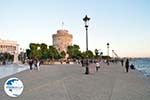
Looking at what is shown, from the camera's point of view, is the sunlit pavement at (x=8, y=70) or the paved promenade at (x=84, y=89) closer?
the paved promenade at (x=84, y=89)

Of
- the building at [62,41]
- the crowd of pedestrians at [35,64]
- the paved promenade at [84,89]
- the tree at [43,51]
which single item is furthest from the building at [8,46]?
the paved promenade at [84,89]

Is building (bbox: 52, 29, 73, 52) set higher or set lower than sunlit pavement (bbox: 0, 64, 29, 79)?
higher

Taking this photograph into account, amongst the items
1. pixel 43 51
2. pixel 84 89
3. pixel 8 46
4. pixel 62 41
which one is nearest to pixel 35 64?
pixel 84 89

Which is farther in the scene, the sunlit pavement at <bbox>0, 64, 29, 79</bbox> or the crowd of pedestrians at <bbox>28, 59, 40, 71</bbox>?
the crowd of pedestrians at <bbox>28, 59, 40, 71</bbox>

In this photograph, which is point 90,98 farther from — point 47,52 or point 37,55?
point 47,52

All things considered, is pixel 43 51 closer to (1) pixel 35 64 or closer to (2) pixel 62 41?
(1) pixel 35 64

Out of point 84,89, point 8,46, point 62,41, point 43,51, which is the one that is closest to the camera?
point 84,89

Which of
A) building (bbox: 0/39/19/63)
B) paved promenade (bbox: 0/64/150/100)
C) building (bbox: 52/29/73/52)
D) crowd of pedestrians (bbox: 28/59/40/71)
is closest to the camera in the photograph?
paved promenade (bbox: 0/64/150/100)

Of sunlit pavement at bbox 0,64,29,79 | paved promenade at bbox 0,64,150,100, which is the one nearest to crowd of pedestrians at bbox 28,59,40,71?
sunlit pavement at bbox 0,64,29,79

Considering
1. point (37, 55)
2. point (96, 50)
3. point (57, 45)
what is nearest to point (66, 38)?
point (57, 45)

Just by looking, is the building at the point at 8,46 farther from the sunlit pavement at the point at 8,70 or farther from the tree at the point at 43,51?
the sunlit pavement at the point at 8,70

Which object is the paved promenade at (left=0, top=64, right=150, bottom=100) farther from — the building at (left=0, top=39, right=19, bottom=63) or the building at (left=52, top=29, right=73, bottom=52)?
the building at (left=52, top=29, right=73, bottom=52)

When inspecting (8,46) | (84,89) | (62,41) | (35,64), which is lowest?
(84,89)

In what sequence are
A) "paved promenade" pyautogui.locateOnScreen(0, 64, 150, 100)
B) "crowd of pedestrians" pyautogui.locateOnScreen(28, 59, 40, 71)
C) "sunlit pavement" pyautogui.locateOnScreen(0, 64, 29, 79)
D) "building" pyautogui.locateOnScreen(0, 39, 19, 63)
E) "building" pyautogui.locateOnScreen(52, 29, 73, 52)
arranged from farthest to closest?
1. "building" pyautogui.locateOnScreen(52, 29, 73, 52)
2. "building" pyautogui.locateOnScreen(0, 39, 19, 63)
3. "crowd of pedestrians" pyautogui.locateOnScreen(28, 59, 40, 71)
4. "sunlit pavement" pyautogui.locateOnScreen(0, 64, 29, 79)
5. "paved promenade" pyautogui.locateOnScreen(0, 64, 150, 100)
